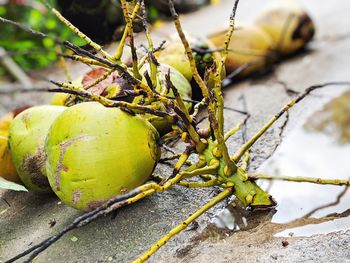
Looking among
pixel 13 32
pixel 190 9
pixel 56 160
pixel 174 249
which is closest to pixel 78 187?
pixel 56 160

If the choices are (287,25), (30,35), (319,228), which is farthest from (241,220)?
(30,35)

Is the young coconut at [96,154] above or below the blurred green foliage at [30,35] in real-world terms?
above

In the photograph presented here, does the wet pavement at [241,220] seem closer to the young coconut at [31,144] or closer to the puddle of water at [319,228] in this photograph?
the puddle of water at [319,228]

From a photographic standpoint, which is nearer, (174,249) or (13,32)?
(174,249)

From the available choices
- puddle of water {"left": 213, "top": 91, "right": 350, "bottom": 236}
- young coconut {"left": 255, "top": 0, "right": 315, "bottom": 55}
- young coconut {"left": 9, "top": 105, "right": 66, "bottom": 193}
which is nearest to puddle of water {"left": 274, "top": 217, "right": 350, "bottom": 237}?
puddle of water {"left": 213, "top": 91, "right": 350, "bottom": 236}

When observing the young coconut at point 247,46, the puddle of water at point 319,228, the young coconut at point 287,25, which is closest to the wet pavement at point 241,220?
the puddle of water at point 319,228

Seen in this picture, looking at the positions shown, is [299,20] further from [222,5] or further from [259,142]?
[222,5]
